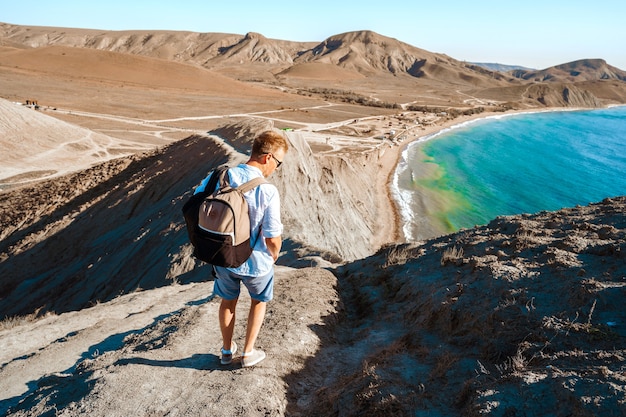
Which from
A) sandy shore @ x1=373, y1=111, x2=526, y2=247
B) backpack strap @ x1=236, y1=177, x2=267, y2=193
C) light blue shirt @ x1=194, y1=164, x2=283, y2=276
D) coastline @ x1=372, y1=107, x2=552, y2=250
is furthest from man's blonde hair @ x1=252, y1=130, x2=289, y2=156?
sandy shore @ x1=373, y1=111, x2=526, y2=247

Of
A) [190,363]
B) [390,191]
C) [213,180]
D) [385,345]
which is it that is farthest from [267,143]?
[390,191]

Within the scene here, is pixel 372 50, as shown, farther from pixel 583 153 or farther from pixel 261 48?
pixel 583 153

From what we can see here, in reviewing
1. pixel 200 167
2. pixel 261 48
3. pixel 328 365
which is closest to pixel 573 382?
pixel 328 365

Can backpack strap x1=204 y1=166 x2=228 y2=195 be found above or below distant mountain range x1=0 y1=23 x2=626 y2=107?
below

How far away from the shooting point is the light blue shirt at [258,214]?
302cm

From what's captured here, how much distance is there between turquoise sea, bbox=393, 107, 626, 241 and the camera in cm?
2981

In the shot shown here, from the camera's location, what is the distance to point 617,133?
76.4 meters

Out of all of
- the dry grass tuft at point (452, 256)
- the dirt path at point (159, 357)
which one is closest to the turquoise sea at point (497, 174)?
the dry grass tuft at point (452, 256)

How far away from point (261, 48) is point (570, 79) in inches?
6227

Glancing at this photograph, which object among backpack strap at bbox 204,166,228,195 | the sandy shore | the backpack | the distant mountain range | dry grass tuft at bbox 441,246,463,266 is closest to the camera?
the backpack

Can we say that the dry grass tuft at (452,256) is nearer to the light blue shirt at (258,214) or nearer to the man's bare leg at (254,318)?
the man's bare leg at (254,318)

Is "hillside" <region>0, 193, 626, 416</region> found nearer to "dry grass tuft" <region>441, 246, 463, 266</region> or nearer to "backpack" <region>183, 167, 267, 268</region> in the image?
"dry grass tuft" <region>441, 246, 463, 266</region>

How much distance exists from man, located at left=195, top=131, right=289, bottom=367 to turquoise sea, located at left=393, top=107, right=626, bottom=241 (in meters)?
21.2

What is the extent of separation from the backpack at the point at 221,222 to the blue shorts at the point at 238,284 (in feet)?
0.94
